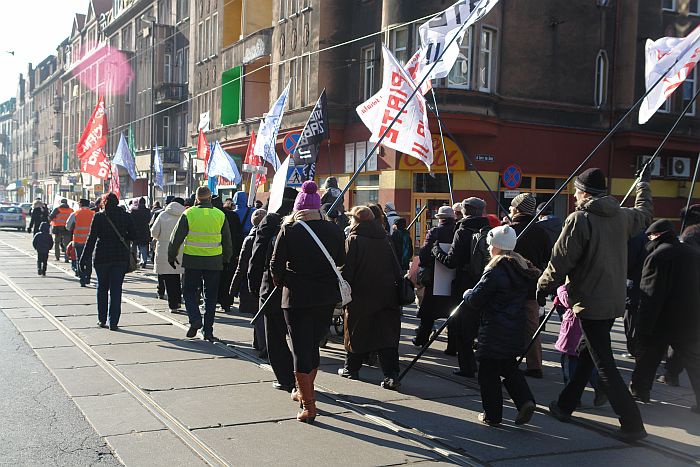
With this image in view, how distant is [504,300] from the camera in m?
6.07

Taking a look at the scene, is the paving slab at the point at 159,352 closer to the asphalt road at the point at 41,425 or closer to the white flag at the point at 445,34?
the asphalt road at the point at 41,425

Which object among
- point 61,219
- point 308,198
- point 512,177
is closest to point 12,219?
point 61,219

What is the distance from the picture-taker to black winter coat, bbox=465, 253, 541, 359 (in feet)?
19.8

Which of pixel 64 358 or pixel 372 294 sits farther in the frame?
pixel 64 358

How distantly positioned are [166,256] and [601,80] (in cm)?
1717

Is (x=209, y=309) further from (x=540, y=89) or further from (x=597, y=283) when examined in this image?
(x=540, y=89)

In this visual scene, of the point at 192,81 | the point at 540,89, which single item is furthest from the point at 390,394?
the point at 192,81

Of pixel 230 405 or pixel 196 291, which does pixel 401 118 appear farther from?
pixel 230 405

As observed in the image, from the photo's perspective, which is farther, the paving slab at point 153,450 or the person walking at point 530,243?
the person walking at point 530,243

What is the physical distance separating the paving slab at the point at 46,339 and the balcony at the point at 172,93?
3531cm

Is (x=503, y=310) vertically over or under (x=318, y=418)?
over

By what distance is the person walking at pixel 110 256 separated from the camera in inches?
409

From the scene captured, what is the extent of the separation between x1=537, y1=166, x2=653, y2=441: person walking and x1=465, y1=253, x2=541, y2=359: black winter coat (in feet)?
0.60

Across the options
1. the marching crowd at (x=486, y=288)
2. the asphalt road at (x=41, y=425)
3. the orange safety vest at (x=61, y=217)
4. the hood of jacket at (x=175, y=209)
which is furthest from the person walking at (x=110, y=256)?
the orange safety vest at (x=61, y=217)
